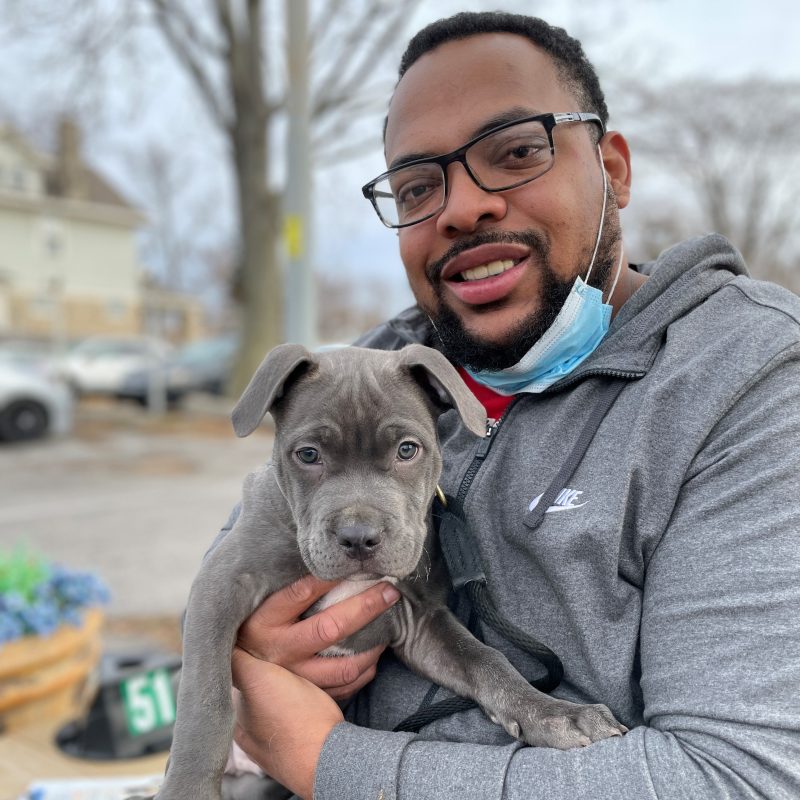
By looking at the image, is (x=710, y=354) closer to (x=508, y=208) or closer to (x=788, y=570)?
Answer: (x=788, y=570)

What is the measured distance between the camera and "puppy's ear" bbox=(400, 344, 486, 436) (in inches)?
100

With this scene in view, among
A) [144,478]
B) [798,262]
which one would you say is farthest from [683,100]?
[144,478]

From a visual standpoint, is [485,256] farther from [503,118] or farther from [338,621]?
[338,621]

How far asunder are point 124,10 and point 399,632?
18.9 meters

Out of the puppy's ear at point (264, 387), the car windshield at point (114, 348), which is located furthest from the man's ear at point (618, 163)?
the car windshield at point (114, 348)

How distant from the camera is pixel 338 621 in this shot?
8.53 feet

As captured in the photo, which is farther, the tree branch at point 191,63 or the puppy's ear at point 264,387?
the tree branch at point 191,63

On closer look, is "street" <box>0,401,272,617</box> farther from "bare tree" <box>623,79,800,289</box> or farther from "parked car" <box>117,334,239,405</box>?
"bare tree" <box>623,79,800,289</box>

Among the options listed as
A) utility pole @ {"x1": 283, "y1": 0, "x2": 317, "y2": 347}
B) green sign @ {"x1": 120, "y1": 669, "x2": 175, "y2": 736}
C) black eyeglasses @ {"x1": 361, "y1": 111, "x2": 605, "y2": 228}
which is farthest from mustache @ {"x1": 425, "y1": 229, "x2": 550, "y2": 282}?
utility pole @ {"x1": 283, "y1": 0, "x2": 317, "y2": 347}

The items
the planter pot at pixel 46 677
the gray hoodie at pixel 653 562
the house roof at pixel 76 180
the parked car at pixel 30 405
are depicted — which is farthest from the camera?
the house roof at pixel 76 180

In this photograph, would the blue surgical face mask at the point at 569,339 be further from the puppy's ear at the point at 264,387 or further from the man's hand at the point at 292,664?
the man's hand at the point at 292,664

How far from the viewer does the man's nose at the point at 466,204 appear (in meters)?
2.69

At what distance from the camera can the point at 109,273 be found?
156 feet

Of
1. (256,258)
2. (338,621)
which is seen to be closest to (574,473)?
(338,621)
